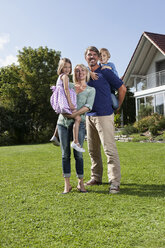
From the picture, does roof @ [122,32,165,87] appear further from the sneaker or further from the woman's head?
the sneaker

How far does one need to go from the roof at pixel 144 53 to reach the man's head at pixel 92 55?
15.7 meters

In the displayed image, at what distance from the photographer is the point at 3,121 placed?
21094 mm

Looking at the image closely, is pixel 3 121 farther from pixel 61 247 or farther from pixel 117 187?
pixel 61 247

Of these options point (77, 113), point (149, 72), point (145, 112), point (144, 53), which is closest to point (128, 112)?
point (149, 72)

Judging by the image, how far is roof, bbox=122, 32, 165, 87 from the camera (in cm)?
1945

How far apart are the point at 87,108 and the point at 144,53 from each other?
1820 centimetres

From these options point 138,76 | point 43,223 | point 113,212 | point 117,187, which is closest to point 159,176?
point 117,187

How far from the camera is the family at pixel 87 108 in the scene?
3766 millimetres

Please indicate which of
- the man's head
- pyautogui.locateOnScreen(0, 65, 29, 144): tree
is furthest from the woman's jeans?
pyautogui.locateOnScreen(0, 65, 29, 144): tree

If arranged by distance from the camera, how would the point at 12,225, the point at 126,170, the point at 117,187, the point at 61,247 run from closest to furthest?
the point at 61,247 → the point at 12,225 → the point at 117,187 → the point at 126,170

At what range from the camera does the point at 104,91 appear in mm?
4125

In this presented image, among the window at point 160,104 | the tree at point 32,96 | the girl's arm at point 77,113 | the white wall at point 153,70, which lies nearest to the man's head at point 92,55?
the girl's arm at point 77,113

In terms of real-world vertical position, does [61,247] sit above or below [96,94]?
below

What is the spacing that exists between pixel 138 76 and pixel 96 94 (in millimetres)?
18454
